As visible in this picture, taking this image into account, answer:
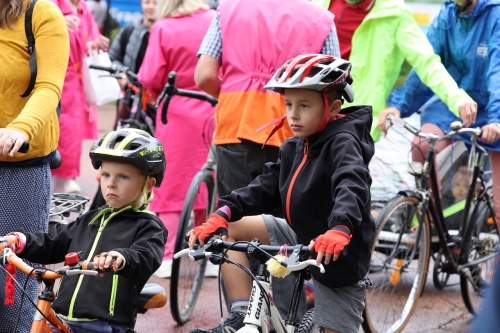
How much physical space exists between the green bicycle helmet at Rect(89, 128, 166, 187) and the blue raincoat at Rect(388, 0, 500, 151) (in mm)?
2896

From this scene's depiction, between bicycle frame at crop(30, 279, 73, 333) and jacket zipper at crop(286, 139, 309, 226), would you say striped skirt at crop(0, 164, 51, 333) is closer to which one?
bicycle frame at crop(30, 279, 73, 333)

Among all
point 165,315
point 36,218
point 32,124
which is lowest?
point 165,315

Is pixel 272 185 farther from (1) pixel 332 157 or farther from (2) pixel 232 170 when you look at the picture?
(2) pixel 232 170

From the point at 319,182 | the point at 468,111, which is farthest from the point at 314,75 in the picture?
the point at 468,111

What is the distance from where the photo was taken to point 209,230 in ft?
12.3

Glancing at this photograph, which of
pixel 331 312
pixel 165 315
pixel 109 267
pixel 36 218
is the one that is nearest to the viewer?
pixel 109 267

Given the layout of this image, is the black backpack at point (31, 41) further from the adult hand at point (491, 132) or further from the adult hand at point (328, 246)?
the adult hand at point (491, 132)

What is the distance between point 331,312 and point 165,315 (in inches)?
96.9

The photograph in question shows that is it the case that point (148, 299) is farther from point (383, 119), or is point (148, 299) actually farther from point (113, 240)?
point (383, 119)

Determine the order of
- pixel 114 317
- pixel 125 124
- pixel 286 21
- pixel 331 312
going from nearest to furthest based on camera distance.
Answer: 1. pixel 114 317
2. pixel 331 312
3. pixel 286 21
4. pixel 125 124

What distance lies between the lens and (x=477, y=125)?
6539 mm

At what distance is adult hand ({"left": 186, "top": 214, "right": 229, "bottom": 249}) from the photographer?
146 inches

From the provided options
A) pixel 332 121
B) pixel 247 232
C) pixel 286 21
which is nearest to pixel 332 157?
pixel 332 121

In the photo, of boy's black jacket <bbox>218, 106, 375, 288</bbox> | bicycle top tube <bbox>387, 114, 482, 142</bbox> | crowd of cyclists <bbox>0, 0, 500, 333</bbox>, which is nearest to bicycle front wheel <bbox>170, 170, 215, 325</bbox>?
crowd of cyclists <bbox>0, 0, 500, 333</bbox>
